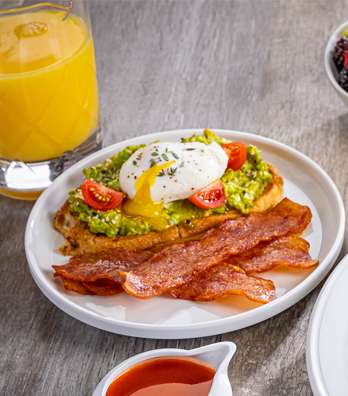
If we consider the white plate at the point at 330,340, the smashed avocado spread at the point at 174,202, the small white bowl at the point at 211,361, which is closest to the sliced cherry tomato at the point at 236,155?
the smashed avocado spread at the point at 174,202

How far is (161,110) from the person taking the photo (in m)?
3.87

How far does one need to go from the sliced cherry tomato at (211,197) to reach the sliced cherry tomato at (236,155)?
0.20 meters

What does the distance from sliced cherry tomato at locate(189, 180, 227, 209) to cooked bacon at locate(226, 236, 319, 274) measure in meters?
0.31

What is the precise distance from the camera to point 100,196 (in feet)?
8.59

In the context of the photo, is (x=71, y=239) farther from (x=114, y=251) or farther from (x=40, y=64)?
(x=40, y=64)

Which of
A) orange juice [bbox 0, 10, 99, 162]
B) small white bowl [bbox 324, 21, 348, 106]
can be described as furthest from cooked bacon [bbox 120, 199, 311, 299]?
orange juice [bbox 0, 10, 99, 162]

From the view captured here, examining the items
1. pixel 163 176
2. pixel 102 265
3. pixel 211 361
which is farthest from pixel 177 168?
pixel 211 361

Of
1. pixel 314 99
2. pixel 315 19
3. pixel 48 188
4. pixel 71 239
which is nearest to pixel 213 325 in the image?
pixel 71 239

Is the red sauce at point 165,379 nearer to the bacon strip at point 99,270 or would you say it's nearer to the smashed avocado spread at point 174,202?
the bacon strip at point 99,270

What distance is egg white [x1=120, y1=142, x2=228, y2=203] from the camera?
2.57 m

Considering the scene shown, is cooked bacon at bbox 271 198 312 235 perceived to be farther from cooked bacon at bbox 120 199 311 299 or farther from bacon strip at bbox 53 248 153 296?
bacon strip at bbox 53 248 153 296

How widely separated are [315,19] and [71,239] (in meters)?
3.54

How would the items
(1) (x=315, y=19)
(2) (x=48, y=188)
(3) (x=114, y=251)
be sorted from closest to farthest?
(3) (x=114, y=251) → (2) (x=48, y=188) → (1) (x=315, y=19)

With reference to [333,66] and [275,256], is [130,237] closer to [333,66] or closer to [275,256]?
[275,256]
